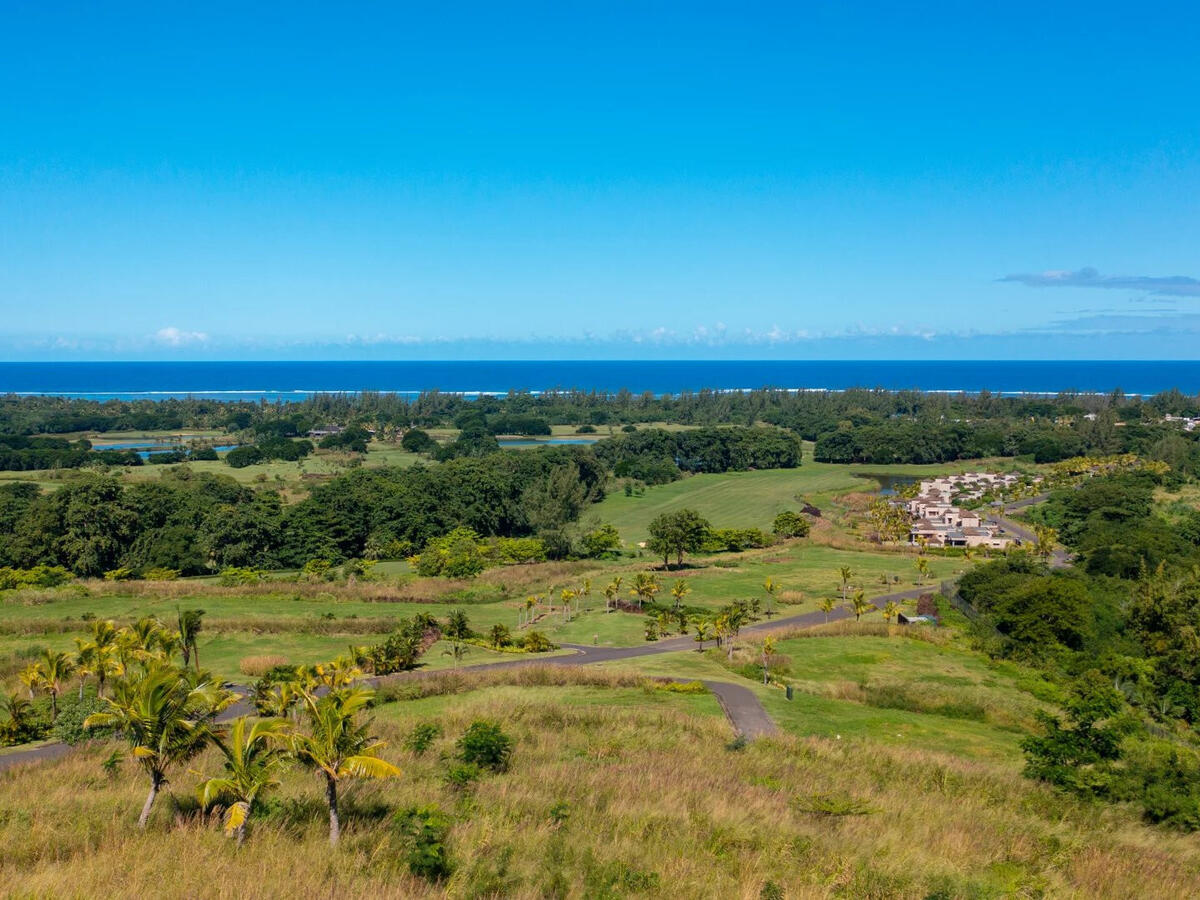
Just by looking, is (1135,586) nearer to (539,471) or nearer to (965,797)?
(965,797)

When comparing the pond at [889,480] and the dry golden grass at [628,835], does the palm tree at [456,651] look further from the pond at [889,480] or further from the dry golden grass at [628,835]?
the pond at [889,480]

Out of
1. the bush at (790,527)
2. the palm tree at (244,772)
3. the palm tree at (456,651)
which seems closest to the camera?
the palm tree at (244,772)

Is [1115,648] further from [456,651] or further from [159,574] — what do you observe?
[159,574]

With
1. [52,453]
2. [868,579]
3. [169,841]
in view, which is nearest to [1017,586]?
[868,579]

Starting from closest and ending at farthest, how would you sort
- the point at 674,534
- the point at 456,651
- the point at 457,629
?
the point at 456,651, the point at 457,629, the point at 674,534

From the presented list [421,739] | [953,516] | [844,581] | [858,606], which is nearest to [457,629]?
[421,739]

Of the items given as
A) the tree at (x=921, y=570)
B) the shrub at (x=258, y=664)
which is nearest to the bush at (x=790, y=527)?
the tree at (x=921, y=570)
